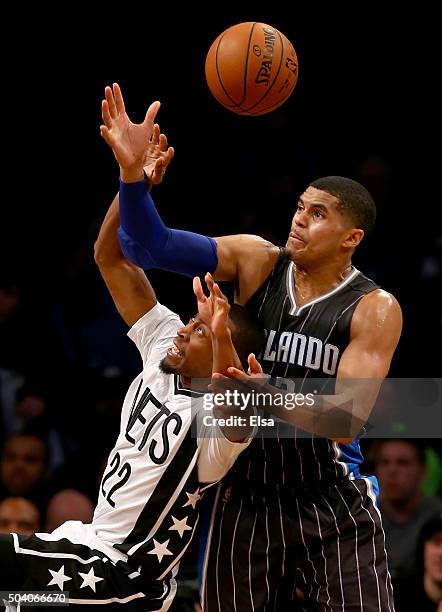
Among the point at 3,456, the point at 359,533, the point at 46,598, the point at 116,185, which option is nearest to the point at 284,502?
the point at 359,533

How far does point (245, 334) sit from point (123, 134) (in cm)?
81

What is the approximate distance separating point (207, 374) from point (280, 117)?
4477 mm

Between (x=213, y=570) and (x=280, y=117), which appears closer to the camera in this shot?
(x=213, y=570)

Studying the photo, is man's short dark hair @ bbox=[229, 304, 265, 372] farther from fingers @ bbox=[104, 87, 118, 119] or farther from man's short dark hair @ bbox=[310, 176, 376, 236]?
fingers @ bbox=[104, 87, 118, 119]

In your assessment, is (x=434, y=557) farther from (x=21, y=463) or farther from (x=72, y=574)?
(x=21, y=463)

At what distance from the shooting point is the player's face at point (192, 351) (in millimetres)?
3914

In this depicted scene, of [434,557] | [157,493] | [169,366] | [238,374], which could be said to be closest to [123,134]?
[169,366]

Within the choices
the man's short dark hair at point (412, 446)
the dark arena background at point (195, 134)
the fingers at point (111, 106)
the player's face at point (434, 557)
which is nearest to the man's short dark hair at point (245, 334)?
the fingers at point (111, 106)

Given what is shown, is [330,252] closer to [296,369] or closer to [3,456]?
[296,369]

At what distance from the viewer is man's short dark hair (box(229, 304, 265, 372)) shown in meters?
3.97

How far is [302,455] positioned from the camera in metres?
3.96

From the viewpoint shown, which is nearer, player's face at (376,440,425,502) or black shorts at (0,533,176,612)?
black shorts at (0,533,176,612)

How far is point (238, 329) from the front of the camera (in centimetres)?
397

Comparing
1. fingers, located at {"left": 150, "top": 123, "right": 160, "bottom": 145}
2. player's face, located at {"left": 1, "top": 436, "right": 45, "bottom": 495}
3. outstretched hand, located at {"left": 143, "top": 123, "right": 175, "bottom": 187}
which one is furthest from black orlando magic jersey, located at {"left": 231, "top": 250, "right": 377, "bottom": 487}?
player's face, located at {"left": 1, "top": 436, "right": 45, "bottom": 495}
